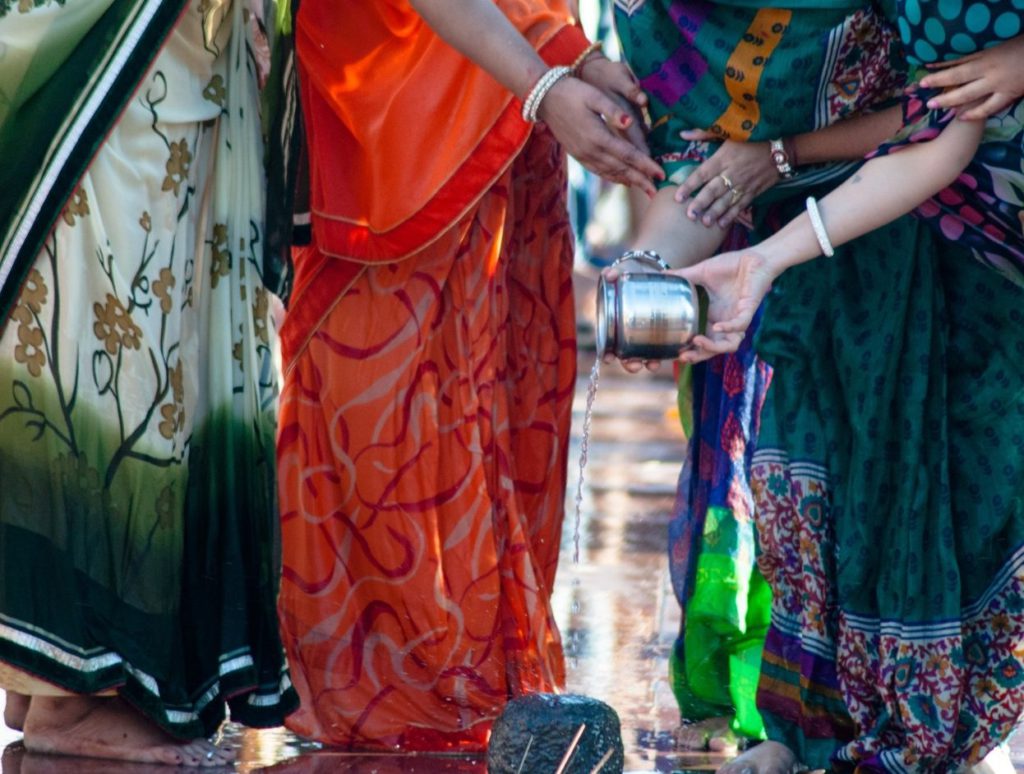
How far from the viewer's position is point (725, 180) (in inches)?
107

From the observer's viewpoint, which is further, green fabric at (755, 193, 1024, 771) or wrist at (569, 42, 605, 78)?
wrist at (569, 42, 605, 78)

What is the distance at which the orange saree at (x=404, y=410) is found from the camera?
3.08 metres

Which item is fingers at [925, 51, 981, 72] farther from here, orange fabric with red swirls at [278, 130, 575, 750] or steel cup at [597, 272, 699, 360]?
orange fabric with red swirls at [278, 130, 575, 750]

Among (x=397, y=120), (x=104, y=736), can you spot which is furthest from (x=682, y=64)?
(x=104, y=736)

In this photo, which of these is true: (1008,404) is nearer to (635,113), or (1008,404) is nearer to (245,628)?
(635,113)

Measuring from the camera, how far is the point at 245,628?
2.94 metres

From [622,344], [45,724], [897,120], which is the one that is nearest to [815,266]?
[897,120]

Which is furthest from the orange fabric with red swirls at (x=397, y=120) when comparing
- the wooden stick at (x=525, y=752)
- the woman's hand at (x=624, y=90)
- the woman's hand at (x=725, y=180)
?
the wooden stick at (x=525, y=752)

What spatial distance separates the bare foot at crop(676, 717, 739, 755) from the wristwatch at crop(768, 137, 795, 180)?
103 cm

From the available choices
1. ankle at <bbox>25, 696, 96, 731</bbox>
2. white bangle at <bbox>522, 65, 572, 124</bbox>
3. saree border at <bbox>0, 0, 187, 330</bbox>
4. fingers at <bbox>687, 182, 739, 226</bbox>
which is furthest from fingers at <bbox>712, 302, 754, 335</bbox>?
ankle at <bbox>25, 696, 96, 731</bbox>

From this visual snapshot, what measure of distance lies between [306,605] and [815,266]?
1.10m

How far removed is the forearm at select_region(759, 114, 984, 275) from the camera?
2482mm

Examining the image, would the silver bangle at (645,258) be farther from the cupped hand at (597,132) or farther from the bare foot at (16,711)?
the bare foot at (16,711)

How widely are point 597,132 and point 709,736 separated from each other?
1.11 metres
